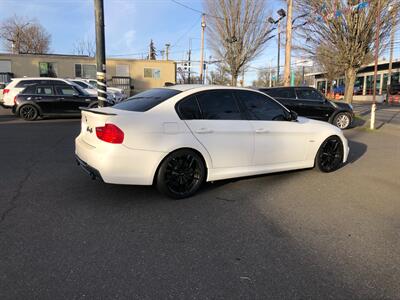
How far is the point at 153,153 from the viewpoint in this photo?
4418mm

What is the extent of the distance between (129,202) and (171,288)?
6.71 feet

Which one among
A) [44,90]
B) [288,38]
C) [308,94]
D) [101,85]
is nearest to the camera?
[101,85]

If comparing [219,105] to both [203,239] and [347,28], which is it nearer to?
[203,239]

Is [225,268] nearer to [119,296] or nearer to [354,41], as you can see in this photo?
[119,296]

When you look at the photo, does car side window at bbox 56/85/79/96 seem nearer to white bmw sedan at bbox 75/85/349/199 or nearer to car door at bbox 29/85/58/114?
car door at bbox 29/85/58/114

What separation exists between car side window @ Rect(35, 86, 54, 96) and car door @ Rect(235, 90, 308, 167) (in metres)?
11.1

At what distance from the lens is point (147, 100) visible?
199 inches

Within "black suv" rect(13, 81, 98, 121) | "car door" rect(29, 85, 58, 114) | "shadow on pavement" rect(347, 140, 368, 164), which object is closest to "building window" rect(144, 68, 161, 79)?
"black suv" rect(13, 81, 98, 121)

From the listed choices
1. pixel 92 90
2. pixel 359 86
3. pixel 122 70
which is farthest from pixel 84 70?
pixel 359 86

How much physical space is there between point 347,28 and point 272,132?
12570 mm

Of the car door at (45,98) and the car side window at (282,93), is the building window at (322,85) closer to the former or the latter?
the car side window at (282,93)

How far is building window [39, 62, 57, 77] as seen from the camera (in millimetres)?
32219

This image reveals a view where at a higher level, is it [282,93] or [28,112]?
[282,93]

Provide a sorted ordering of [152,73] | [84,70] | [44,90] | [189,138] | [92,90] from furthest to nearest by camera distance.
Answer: [152,73]
[84,70]
[92,90]
[44,90]
[189,138]
